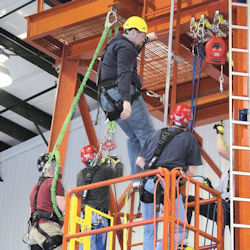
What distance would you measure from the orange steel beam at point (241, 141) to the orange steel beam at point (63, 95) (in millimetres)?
3757

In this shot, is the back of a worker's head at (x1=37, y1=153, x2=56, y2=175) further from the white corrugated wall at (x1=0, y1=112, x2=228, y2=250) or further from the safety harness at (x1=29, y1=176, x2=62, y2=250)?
the white corrugated wall at (x1=0, y1=112, x2=228, y2=250)

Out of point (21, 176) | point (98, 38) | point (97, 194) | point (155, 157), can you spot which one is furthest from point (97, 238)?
point (21, 176)

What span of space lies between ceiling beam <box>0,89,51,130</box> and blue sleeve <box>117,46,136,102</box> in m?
15.6

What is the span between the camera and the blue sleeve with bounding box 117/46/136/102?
8.99 meters

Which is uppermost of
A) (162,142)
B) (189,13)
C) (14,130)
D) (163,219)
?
(14,130)

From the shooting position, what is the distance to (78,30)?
43.7ft

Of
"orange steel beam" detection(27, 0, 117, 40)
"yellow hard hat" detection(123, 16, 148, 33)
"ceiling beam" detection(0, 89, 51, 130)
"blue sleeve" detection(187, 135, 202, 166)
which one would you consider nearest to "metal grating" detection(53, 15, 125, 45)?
"orange steel beam" detection(27, 0, 117, 40)

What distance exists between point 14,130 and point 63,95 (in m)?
13.6

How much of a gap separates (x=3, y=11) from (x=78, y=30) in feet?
25.4

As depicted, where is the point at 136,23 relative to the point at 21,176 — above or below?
below

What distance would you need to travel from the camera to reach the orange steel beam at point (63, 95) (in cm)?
1247

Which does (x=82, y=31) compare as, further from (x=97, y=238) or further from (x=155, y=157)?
(x=155, y=157)

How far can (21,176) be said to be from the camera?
26250mm

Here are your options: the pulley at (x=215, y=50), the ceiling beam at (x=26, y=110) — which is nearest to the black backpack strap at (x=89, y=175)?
the pulley at (x=215, y=50)
